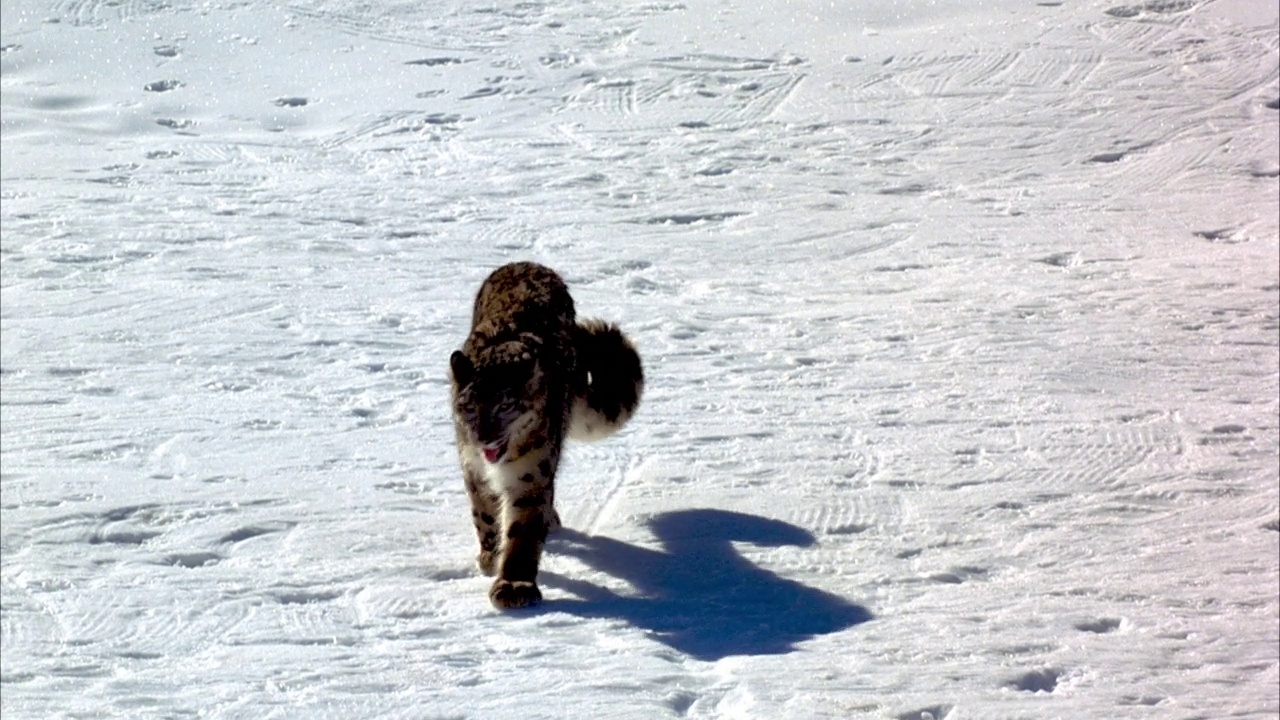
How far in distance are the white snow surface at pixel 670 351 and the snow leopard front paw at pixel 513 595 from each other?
0.21 ft

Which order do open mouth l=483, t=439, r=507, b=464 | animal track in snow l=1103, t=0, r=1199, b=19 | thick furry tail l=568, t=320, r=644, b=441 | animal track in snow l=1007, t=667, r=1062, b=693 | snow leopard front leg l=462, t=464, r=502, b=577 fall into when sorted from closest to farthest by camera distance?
animal track in snow l=1103, t=0, r=1199, b=19, animal track in snow l=1007, t=667, r=1062, b=693, open mouth l=483, t=439, r=507, b=464, snow leopard front leg l=462, t=464, r=502, b=577, thick furry tail l=568, t=320, r=644, b=441

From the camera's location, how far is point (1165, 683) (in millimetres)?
6324

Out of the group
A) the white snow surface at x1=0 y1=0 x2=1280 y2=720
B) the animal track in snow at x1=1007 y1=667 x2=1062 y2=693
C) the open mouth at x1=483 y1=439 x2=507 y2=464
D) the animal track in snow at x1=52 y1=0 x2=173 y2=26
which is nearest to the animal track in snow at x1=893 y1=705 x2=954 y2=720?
the white snow surface at x1=0 y1=0 x2=1280 y2=720

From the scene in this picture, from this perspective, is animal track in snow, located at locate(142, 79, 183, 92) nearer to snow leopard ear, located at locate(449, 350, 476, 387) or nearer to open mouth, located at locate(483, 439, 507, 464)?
snow leopard ear, located at locate(449, 350, 476, 387)

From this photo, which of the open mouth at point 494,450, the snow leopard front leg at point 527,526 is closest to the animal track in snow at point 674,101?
the snow leopard front leg at point 527,526

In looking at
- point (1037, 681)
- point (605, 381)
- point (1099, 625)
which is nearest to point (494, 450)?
point (605, 381)

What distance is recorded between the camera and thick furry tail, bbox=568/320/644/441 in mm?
7895

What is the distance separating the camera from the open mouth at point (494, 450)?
22.3 feet

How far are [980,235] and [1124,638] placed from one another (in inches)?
260

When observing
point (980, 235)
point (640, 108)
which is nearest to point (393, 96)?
point (640, 108)

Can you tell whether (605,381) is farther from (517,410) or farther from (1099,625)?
(1099,625)

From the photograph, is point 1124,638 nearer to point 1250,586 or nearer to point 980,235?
point 1250,586

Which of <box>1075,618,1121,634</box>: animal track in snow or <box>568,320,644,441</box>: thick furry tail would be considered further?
<box>568,320,644,441</box>: thick furry tail

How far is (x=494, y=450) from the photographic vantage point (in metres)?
6.83
